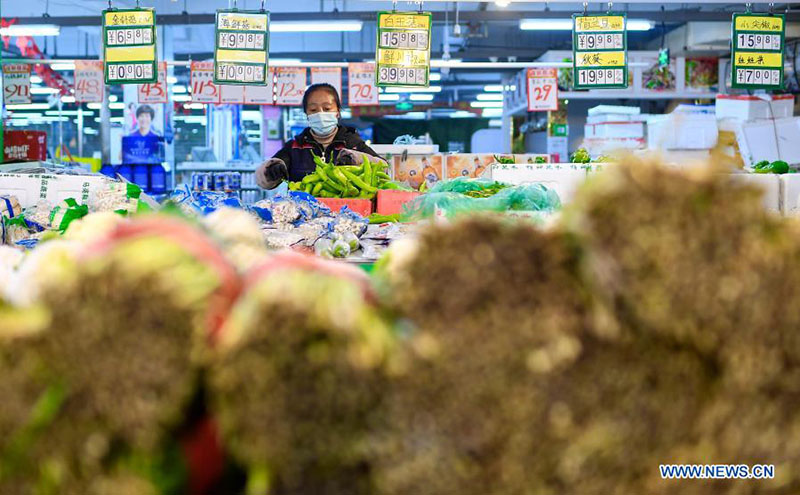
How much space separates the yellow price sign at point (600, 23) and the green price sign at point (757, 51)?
1.10 meters

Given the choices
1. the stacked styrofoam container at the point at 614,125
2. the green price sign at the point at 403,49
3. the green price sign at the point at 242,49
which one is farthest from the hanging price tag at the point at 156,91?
the stacked styrofoam container at the point at 614,125

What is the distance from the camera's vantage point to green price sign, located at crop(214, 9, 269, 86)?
746cm

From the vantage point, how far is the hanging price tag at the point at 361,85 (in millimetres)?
11398

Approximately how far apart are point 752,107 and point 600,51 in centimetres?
328

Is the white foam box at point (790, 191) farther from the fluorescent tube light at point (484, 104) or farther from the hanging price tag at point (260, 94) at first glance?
the fluorescent tube light at point (484, 104)

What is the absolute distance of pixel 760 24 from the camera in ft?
25.1

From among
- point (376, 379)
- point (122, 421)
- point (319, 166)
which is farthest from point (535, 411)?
point (319, 166)

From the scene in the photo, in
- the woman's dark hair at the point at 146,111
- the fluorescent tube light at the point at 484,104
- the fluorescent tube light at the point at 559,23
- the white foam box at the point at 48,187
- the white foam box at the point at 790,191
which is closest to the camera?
the white foam box at the point at 48,187

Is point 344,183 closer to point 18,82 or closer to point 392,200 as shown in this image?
point 392,200

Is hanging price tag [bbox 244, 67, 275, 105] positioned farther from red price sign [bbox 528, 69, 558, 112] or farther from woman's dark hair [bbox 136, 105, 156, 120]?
red price sign [bbox 528, 69, 558, 112]

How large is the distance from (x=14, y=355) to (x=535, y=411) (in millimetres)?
690

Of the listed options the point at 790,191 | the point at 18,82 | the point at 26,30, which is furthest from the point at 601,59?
Result: the point at 18,82

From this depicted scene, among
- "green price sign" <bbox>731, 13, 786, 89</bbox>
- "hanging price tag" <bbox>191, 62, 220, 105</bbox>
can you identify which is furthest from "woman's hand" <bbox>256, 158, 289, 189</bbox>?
"hanging price tag" <bbox>191, 62, 220, 105</bbox>

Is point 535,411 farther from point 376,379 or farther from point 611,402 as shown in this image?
point 376,379
